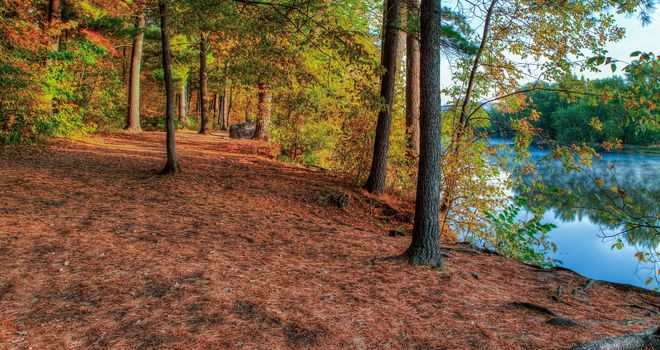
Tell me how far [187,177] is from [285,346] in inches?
236

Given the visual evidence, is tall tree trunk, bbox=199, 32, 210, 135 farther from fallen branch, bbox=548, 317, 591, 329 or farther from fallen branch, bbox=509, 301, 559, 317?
fallen branch, bbox=548, 317, 591, 329

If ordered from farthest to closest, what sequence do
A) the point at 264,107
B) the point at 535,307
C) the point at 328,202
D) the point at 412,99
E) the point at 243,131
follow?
the point at 243,131, the point at 264,107, the point at 412,99, the point at 328,202, the point at 535,307

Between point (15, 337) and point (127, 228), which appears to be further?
point (127, 228)

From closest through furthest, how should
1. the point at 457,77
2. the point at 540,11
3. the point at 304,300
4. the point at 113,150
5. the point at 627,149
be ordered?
the point at 304,300 < the point at 540,11 < the point at 457,77 < the point at 113,150 < the point at 627,149

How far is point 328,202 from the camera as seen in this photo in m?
7.38

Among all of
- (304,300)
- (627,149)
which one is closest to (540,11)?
(304,300)

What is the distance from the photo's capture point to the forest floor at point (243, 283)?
2799mm

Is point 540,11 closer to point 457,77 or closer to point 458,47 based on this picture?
point 457,77

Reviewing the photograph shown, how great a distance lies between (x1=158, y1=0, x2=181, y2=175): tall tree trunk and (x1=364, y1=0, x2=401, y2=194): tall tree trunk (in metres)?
4.04

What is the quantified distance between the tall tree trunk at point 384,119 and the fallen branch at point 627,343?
504cm

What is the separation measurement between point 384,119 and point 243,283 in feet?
16.2

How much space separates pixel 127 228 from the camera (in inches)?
195

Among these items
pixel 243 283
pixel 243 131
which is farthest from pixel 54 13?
pixel 243 283

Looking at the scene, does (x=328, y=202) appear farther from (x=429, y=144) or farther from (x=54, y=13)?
(x=54, y=13)
